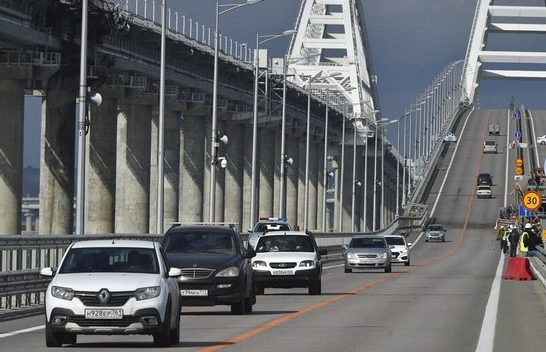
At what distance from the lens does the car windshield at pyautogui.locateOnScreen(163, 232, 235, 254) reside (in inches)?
1231

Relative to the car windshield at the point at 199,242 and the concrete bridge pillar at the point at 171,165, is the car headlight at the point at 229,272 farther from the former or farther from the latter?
the concrete bridge pillar at the point at 171,165

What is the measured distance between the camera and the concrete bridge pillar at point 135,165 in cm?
8819

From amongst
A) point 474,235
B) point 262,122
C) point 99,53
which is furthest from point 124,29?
point 474,235

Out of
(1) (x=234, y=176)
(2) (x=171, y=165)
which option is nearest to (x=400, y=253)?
(2) (x=171, y=165)

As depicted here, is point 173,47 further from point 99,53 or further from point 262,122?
point 262,122

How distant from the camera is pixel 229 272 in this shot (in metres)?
30.2

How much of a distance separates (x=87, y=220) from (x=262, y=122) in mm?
36233

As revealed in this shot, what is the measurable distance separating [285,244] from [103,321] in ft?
66.7

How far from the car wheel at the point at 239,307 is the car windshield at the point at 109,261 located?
24.8 feet

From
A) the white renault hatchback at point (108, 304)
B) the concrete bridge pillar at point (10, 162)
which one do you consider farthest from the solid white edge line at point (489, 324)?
the concrete bridge pillar at point (10, 162)

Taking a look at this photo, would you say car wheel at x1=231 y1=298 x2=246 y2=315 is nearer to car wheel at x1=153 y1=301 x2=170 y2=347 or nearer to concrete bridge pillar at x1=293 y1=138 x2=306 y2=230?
car wheel at x1=153 y1=301 x2=170 y2=347

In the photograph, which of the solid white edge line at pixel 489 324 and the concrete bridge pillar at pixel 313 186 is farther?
the concrete bridge pillar at pixel 313 186

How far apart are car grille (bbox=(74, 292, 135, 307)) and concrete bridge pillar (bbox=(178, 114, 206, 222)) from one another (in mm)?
81028

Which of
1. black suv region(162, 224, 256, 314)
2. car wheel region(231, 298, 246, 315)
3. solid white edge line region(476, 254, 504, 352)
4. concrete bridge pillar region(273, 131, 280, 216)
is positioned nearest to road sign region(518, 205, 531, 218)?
solid white edge line region(476, 254, 504, 352)
